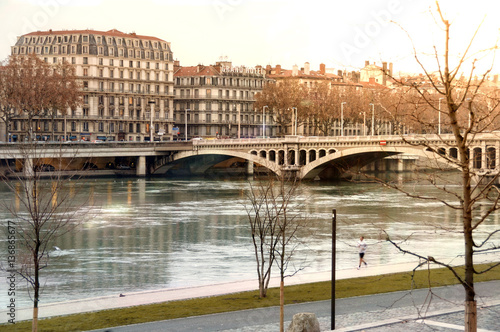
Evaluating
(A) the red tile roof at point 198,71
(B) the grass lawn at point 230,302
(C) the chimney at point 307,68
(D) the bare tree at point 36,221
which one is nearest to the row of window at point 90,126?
(A) the red tile roof at point 198,71

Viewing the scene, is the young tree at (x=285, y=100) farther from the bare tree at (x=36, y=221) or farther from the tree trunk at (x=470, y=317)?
the tree trunk at (x=470, y=317)

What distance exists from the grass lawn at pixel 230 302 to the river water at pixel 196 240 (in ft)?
7.21

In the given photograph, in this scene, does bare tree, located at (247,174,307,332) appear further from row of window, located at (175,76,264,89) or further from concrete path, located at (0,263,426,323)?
row of window, located at (175,76,264,89)

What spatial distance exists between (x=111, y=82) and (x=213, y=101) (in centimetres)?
1961

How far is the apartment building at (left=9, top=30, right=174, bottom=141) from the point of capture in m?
118

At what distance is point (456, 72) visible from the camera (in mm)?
10406

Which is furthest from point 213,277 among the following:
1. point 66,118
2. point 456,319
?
point 66,118

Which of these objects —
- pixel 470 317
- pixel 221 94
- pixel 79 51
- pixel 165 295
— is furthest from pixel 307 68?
pixel 470 317

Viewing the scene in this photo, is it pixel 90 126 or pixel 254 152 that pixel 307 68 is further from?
pixel 254 152

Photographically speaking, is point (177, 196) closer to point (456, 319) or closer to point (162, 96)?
point (456, 319)

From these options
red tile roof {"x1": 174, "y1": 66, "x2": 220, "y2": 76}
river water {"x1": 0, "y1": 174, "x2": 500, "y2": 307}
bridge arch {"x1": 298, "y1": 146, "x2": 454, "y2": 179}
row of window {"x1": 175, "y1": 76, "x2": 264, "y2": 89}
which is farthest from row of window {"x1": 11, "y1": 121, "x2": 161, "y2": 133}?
river water {"x1": 0, "y1": 174, "x2": 500, "y2": 307}

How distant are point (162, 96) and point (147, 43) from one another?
905 centimetres

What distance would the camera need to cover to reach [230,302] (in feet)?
67.1

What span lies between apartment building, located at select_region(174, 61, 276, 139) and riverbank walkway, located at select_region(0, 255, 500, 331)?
103013 millimetres
